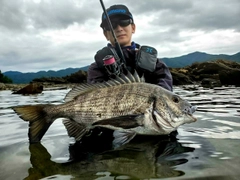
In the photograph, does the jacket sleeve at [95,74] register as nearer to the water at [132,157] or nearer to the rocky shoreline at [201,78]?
the water at [132,157]

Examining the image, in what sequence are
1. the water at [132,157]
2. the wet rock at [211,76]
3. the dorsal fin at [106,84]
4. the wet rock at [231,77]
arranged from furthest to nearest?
1. the wet rock at [211,76]
2. the wet rock at [231,77]
3. the dorsal fin at [106,84]
4. the water at [132,157]

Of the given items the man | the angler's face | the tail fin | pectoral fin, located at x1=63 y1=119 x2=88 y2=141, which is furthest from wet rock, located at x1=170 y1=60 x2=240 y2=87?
the tail fin

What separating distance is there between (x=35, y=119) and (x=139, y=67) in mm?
2243

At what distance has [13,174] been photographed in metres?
2.97

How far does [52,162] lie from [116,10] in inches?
148

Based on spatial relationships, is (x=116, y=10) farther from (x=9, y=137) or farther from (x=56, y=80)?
(x=56, y=80)

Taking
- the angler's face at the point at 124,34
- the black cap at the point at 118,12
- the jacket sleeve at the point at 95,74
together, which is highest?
the black cap at the point at 118,12

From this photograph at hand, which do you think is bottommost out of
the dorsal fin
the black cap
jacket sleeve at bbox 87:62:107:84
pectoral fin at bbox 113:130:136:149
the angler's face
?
pectoral fin at bbox 113:130:136:149

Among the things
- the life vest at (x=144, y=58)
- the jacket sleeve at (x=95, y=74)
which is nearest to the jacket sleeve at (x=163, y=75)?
the life vest at (x=144, y=58)

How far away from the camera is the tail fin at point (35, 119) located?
3992 millimetres

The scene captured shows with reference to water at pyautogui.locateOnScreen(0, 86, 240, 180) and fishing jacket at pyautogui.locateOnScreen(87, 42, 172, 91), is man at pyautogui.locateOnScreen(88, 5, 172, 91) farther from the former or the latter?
water at pyautogui.locateOnScreen(0, 86, 240, 180)

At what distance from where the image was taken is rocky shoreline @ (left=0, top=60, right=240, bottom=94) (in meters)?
23.1

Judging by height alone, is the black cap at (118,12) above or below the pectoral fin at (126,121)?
above

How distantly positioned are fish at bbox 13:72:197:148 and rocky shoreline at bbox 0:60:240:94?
1680 cm
